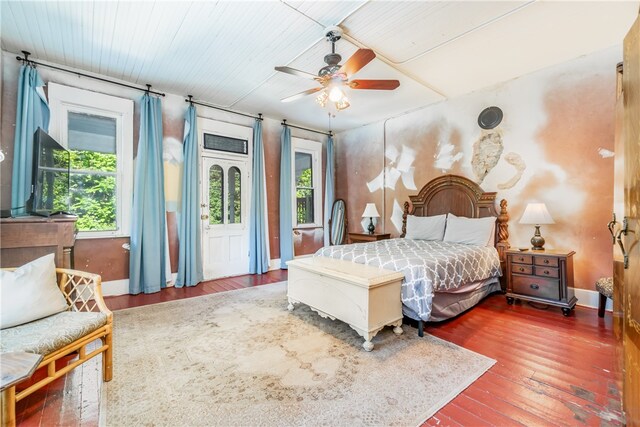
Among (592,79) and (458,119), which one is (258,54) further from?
(592,79)

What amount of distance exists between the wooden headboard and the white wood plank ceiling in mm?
1458

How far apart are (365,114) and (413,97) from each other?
1.02 metres

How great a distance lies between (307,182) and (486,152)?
3.39 m

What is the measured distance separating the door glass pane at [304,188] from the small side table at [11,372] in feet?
15.8

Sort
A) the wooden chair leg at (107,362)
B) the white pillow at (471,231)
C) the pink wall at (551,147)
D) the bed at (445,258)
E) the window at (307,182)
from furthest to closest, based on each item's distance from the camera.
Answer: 1. the window at (307,182)
2. the white pillow at (471,231)
3. the pink wall at (551,147)
4. the bed at (445,258)
5. the wooden chair leg at (107,362)

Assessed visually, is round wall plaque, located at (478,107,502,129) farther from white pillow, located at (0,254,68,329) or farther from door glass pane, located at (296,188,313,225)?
white pillow, located at (0,254,68,329)

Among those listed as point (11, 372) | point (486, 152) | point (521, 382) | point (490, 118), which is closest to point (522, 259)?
point (486, 152)

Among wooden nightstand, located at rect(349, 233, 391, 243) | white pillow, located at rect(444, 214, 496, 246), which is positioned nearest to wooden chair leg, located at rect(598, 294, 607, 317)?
white pillow, located at rect(444, 214, 496, 246)

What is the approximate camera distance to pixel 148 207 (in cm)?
396

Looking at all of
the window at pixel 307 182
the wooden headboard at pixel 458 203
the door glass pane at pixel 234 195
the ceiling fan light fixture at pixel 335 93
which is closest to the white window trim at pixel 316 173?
the window at pixel 307 182

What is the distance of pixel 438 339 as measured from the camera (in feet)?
8.25

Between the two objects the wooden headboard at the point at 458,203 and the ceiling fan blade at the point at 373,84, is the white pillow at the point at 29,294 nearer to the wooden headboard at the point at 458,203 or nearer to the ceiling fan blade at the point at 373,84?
the ceiling fan blade at the point at 373,84

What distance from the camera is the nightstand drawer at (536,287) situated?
3098 millimetres

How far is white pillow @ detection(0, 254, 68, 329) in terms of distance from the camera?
5.55 ft
